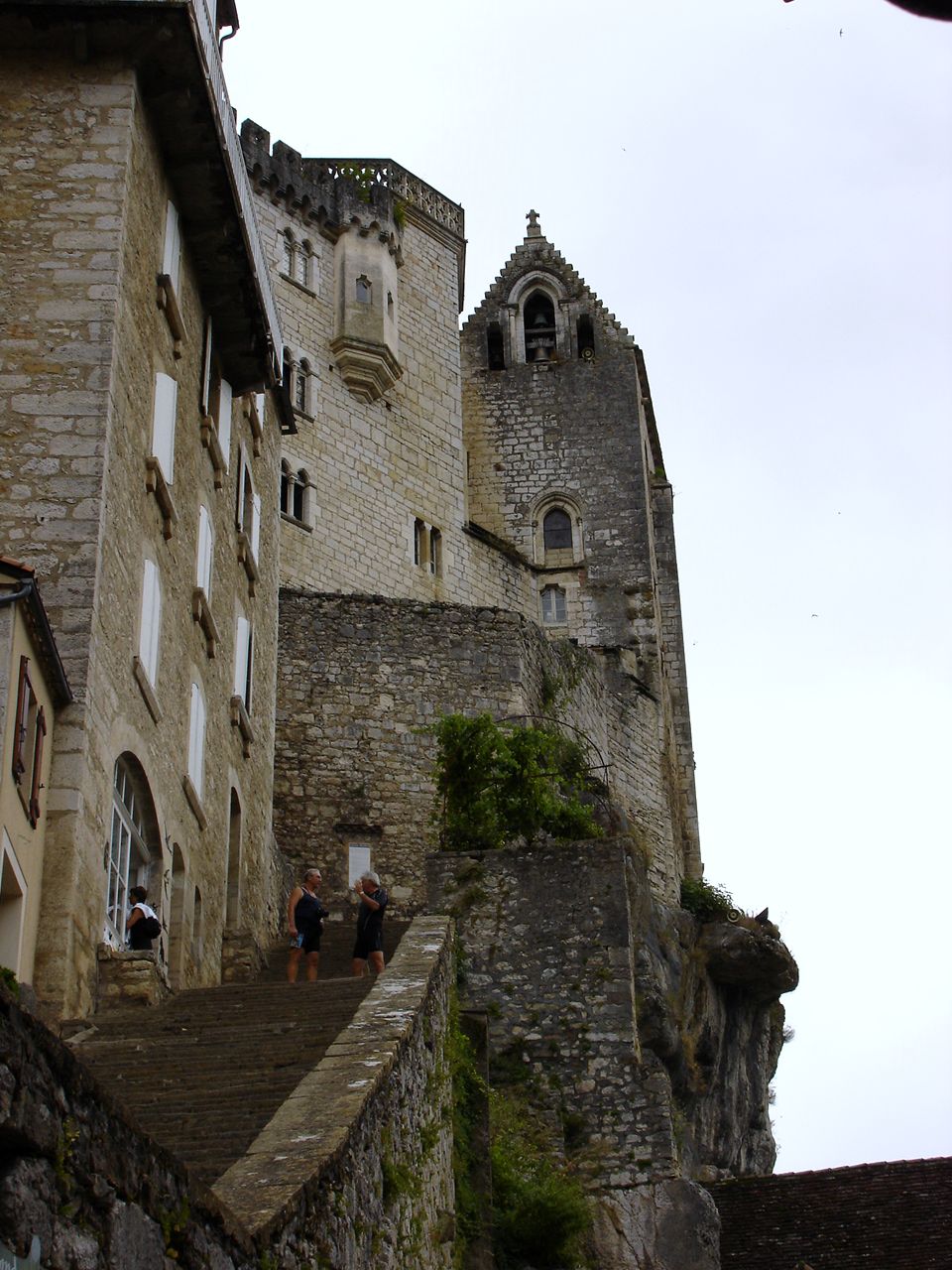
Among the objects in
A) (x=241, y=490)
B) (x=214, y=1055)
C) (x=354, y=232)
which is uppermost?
(x=354, y=232)

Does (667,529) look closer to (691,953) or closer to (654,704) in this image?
(654,704)

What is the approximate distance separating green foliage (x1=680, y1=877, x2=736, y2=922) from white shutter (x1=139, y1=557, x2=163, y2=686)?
1348cm

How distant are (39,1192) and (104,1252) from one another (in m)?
0.44

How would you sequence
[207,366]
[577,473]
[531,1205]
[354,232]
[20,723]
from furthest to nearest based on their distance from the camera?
[577,473]
[354,232]
[207,366]
[531,1205]
[20,723]

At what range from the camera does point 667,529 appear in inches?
1503

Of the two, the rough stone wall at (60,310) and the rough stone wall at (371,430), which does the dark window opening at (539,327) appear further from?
the rough stone wall at (60,310)

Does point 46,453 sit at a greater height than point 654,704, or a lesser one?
lesser

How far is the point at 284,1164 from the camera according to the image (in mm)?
7508

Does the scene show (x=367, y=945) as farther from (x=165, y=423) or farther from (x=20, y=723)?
(x=165, y=423)

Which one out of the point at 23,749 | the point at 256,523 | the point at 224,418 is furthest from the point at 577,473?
the point at 23,749

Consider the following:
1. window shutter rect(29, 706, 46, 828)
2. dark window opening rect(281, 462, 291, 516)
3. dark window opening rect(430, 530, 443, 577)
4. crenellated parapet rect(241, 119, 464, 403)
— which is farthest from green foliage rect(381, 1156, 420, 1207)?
crenellated parapet rect(241, 119, 464, 403)

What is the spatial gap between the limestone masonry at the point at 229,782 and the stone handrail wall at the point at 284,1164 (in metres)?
0.02

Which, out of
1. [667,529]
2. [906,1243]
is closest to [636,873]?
[906,1243]

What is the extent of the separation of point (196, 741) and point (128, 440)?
10.7ft
